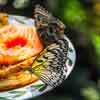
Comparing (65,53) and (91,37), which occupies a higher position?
(91,37)

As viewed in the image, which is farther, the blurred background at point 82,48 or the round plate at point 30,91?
the round plate at point 30,91

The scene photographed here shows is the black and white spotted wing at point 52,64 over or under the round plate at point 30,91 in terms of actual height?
over

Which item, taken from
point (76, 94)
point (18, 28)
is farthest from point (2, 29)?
point (76, 94)

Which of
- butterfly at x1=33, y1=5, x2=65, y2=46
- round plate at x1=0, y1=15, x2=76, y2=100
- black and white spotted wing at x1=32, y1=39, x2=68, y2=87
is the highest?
butterfly at x1=33, y1=5, x2=65, y2=46

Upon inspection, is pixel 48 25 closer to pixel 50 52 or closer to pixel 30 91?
pixel 50 52

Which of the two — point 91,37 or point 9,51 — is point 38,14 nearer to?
point 9,51

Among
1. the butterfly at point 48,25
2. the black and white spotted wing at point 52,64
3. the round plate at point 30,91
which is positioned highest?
the butterfly at point 48,25

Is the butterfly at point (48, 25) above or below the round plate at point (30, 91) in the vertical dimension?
above

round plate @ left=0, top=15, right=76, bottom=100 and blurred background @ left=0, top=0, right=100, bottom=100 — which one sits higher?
blurred background @ left=0, top=0, right=100, bottom=100
